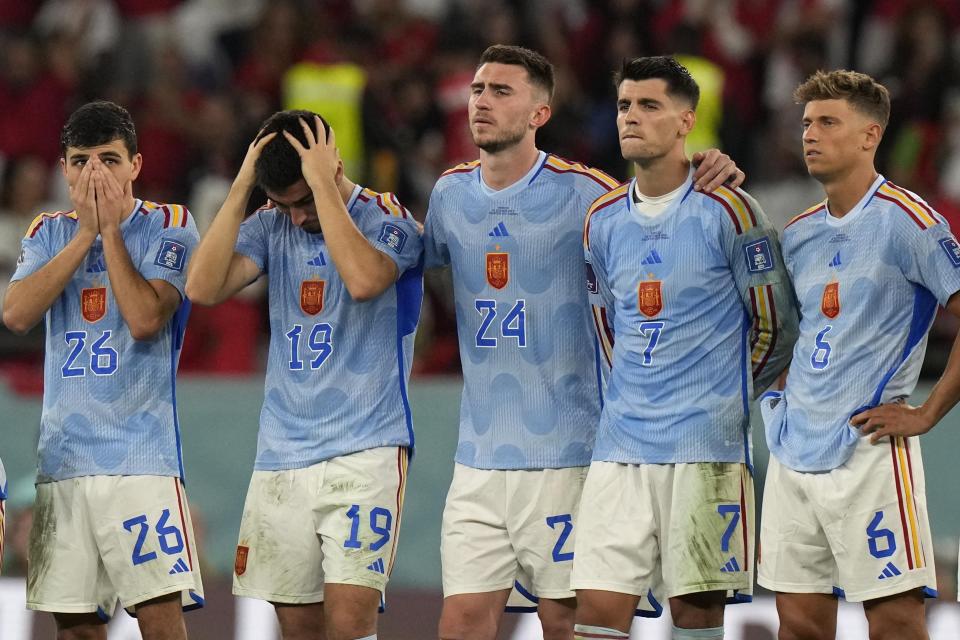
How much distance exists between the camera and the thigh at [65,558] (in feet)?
22.3

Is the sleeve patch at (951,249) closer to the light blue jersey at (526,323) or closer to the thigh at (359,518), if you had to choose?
the light blue jersey at (526,323)

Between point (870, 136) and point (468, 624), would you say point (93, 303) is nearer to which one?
point (468, 624)

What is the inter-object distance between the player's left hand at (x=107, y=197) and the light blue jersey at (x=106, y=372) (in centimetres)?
17

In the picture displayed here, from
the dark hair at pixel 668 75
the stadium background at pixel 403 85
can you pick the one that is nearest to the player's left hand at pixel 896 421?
the dark hair at pixel 668 75

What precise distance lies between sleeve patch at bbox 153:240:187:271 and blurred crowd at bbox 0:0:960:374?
161 inches

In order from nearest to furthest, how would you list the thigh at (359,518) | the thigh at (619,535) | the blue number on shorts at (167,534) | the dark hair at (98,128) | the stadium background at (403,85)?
1. the thigh at (619,535)
2. the thigh at (359,518)
3. the blue number on shorts at (167,534)
4. the dark hair at (98,128)
5. the stadium background at (403,85)

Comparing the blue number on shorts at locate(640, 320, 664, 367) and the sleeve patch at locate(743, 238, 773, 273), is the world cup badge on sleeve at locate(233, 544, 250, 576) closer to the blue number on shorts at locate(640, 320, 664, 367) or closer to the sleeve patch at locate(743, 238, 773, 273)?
the blue number on shorts at locate(640, 320, 664, 367)

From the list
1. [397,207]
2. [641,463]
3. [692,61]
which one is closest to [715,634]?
[641,463]

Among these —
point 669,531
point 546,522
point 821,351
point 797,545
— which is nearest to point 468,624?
point 546,522

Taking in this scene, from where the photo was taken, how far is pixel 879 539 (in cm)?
629

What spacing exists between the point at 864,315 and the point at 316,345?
2.10m

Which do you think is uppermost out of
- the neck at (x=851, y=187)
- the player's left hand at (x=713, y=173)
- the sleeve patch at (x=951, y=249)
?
the player's left hand at (x=713, y=173)

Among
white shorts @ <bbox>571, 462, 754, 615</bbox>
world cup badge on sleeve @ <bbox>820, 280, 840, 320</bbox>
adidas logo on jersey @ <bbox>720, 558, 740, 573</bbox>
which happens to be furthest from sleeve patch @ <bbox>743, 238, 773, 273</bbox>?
adidas logo on jersey @ <bbox>720, 558, 740, 573</bbox>

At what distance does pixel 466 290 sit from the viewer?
702 cm
